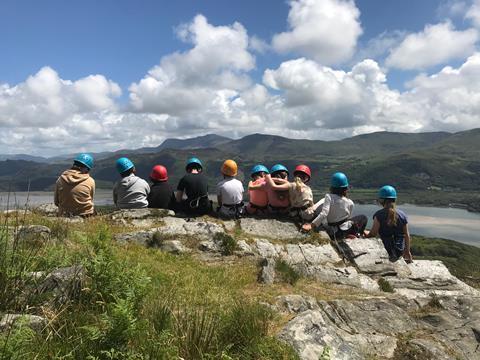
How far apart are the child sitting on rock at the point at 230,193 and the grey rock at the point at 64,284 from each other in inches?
337

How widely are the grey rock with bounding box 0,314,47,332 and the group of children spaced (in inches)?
341

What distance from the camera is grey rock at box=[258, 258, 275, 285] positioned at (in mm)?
8180

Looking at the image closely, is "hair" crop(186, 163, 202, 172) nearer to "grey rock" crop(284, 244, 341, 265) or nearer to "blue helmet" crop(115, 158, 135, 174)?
"blue helmet" crop(115, 158, 135, 174)

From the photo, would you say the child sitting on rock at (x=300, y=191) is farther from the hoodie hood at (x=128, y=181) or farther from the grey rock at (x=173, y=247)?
the hoodie hood at (x=128, y=181)

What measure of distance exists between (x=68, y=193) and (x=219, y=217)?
5.02 meters

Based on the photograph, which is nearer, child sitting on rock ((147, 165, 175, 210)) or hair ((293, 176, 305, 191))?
hair ((293, 176, 305, 191))

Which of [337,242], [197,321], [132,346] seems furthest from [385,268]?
[132,346]

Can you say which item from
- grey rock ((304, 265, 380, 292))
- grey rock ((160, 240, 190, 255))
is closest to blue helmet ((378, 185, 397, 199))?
grey rock ((304, 265, 380, 292))

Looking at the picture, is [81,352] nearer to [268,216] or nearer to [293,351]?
[293,351]

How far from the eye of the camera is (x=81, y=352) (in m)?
3.67

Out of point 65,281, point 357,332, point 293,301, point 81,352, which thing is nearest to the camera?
point 81,352

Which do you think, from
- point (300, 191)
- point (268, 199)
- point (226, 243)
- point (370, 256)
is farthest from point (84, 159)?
point (370, 256)

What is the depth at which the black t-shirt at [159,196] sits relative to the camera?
45.1ft

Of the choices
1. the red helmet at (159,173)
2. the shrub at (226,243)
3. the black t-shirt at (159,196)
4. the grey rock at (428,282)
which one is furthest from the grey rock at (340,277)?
the red helmet at (159,173)
